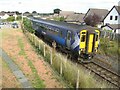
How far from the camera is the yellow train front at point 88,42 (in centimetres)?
1602

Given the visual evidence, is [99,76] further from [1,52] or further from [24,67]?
[1,52]

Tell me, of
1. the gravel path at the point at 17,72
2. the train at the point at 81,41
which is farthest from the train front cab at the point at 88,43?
the gravel path at the point at 17,72

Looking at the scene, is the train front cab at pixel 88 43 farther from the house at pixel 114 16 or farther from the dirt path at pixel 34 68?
the house at pixel 114 16

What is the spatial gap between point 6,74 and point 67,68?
3.29 m

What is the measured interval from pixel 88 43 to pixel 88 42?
0.25 feet

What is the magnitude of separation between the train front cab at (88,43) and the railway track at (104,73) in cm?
83

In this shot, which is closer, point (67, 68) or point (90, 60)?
point (67, 68)

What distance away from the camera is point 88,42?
53.2 ft

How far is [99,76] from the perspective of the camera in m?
13.6

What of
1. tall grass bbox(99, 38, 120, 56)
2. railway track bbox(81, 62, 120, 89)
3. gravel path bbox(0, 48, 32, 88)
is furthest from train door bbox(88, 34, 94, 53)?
gravel path bbox(0, 48, 32, 88)

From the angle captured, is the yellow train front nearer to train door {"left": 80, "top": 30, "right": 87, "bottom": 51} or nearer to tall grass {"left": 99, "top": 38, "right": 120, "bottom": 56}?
train door {"left": 80, "top": 30, "right": 87, "bottom": 51}

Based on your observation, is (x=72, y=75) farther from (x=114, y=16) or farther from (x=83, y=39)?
(x=114, y=16)

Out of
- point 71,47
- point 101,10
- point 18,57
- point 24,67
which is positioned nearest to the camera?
point 24,67

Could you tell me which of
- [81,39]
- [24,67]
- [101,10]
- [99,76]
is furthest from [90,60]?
[101,10]
